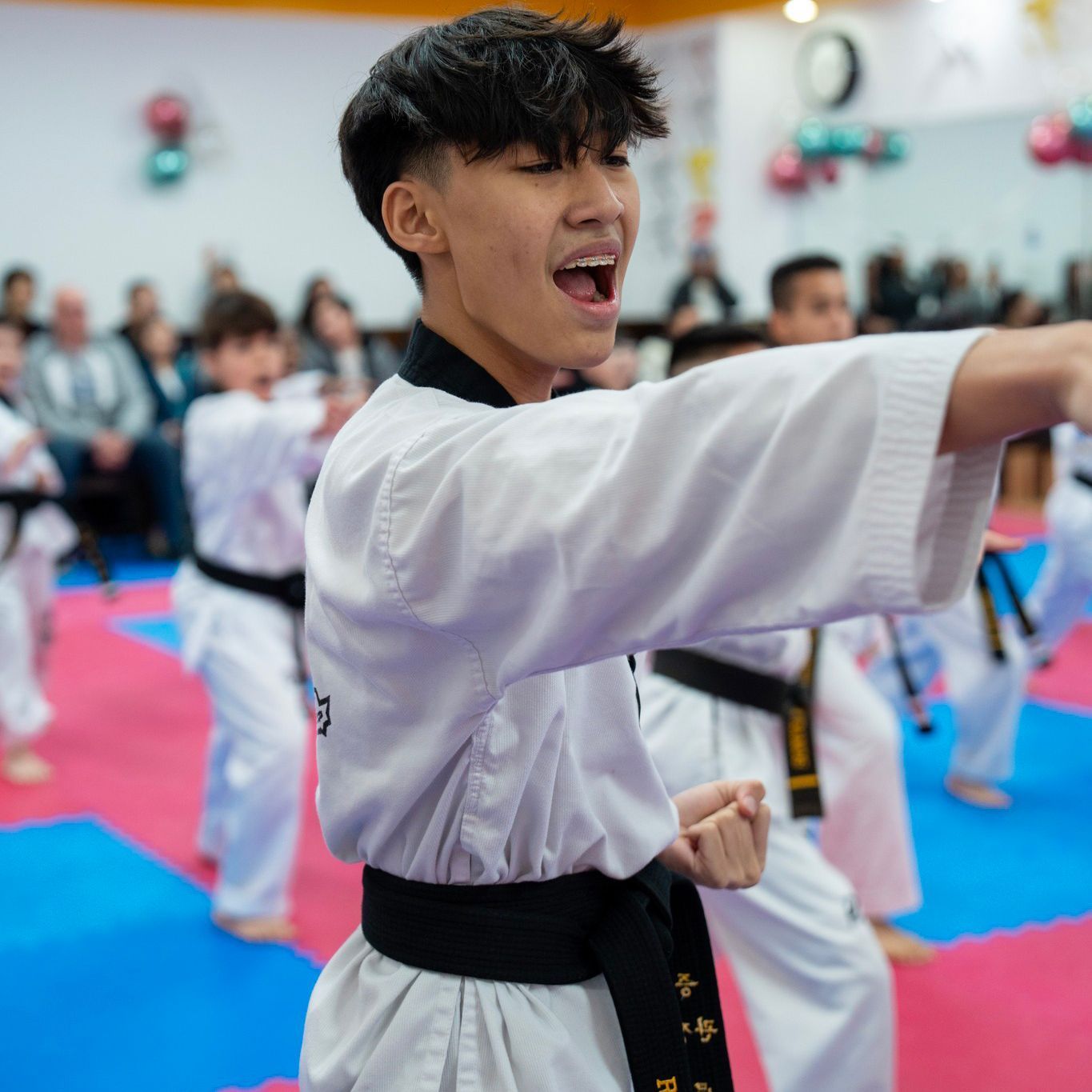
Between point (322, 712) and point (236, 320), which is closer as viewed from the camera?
point (322, 712)

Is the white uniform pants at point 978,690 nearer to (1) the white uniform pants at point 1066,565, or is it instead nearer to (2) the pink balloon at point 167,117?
(1) the white uniform pants at point 1066,565

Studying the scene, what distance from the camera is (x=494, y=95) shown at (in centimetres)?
133

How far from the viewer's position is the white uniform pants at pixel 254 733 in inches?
149

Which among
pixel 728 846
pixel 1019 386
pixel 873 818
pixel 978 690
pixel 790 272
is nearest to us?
pixel 1019 386

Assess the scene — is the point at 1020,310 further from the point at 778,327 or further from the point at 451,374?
the point at 451,374

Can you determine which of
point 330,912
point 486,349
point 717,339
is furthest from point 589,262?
point 330,912

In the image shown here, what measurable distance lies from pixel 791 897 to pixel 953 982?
1137mm

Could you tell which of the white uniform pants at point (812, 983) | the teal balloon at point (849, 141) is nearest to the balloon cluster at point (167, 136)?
the teal balloon at point (849, 141)

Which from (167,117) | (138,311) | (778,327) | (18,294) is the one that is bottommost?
(138,311)

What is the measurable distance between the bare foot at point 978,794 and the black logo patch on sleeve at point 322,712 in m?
3.63

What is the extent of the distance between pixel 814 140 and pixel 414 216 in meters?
11.8

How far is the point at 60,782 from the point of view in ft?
16.8

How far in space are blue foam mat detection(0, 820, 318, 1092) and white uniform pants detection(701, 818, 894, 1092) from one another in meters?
1.10

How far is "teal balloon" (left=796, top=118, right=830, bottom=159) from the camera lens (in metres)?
12.4
